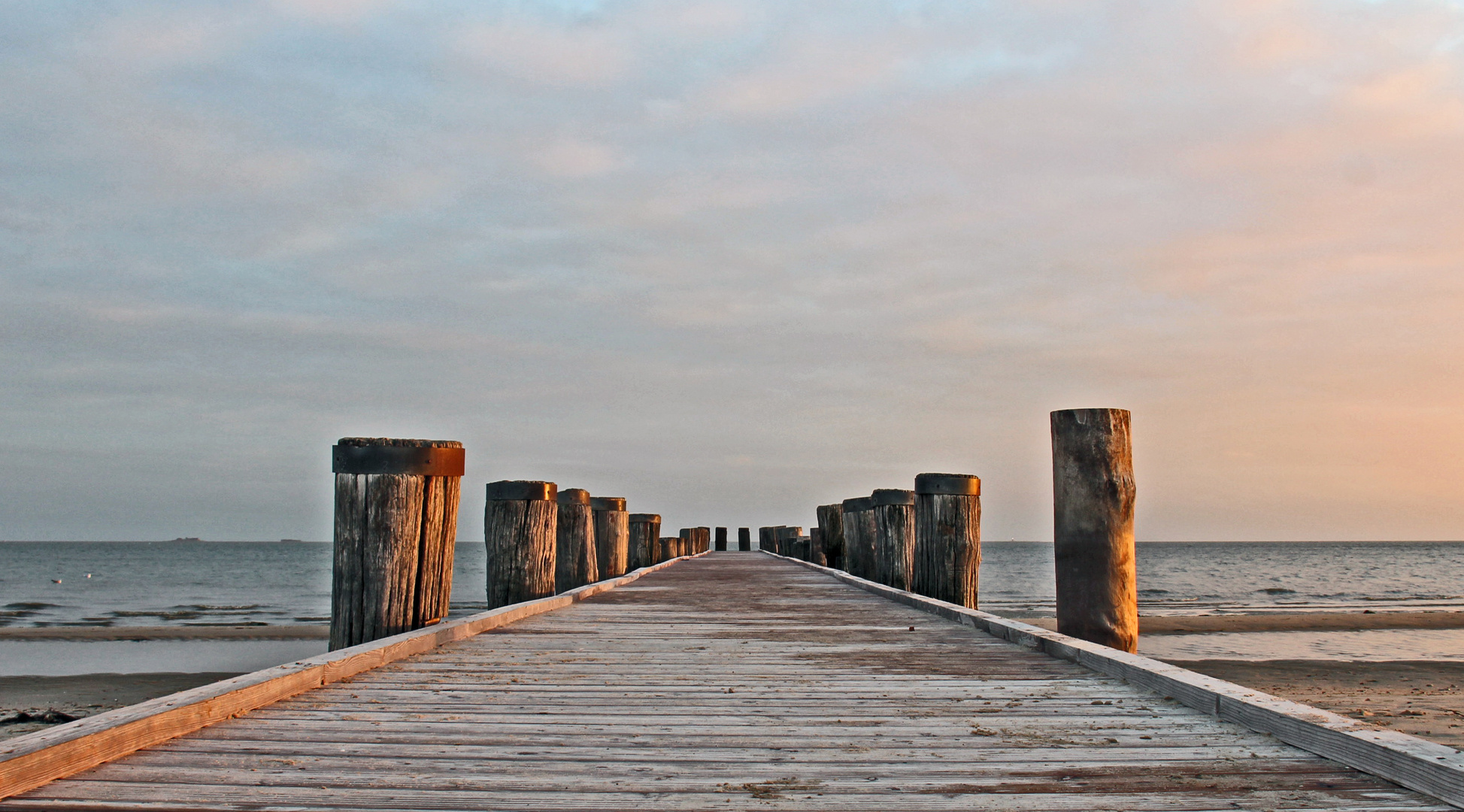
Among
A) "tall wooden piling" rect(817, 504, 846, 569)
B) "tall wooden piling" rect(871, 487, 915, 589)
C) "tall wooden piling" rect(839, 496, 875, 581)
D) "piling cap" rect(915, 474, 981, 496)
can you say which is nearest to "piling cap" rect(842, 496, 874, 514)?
"tall wooden piling" rect(839, 496, 875, 581)

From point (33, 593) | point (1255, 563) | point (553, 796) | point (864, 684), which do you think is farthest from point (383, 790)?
point (1255, 563)

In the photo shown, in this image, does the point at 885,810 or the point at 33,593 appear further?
the point at 33,593

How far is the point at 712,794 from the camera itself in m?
2.36

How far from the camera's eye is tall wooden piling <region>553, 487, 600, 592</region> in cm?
1068

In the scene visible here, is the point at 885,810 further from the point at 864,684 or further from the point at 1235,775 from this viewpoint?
the point at 864,684

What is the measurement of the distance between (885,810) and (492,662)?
2.74 meters

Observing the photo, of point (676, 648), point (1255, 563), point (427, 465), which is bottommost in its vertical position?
point (1255, 563)

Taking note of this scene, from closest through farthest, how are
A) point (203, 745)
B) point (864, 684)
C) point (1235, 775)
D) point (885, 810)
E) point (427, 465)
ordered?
1. point (885, 810)
2. point (1235, 775)
3. point (203, 745)
4. point (864, 684)
5. point (427, 465)

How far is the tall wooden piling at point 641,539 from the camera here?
63.3 feet

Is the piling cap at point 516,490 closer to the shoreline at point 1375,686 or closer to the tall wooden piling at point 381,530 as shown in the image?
the tall wooden piling at point 381,530

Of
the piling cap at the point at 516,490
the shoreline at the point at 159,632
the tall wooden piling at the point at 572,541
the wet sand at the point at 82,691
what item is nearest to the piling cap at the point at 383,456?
the piling cap at the point at 516,490

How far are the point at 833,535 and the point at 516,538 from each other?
11953mm

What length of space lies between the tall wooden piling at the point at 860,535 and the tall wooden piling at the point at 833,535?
3.44 m

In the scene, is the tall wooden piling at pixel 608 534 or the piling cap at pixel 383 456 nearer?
the piling cap at pixel 383 456
